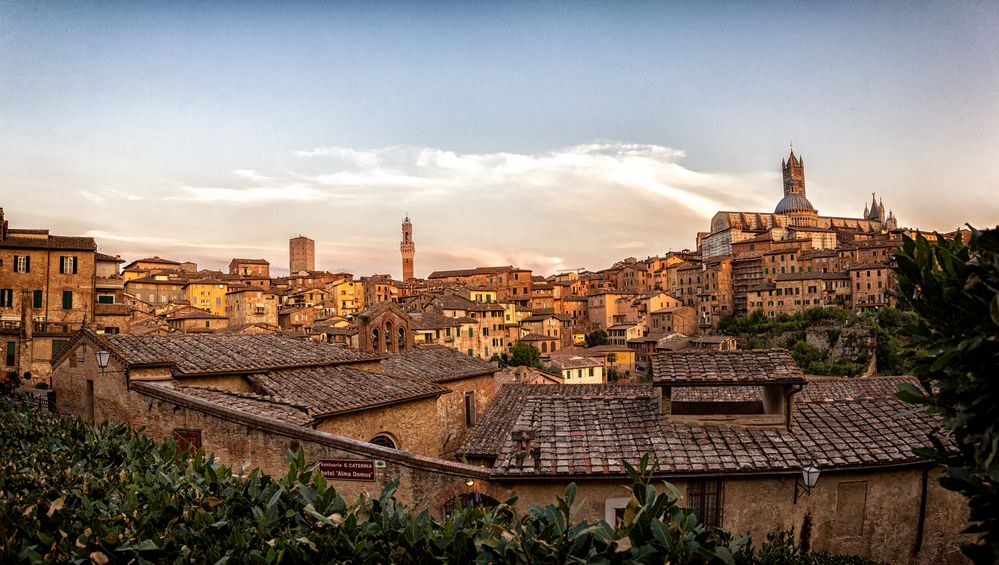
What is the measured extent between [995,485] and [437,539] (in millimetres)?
3293

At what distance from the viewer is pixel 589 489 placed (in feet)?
32.9

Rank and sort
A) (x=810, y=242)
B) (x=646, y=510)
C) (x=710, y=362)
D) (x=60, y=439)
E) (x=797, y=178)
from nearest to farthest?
(x=646, y=510)
(x=60, y=439)
(x=710, y=362)
(x=810, y=242)
(x=797, y=178)

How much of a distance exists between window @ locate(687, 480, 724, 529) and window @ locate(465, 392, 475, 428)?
13702mm

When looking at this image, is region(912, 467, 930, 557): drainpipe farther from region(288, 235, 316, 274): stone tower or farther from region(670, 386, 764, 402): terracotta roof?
region(288, 235, 316, 274): stone tower

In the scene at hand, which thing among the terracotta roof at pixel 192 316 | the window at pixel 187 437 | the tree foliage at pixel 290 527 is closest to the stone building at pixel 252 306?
the terracotta roof at pixel 192 316

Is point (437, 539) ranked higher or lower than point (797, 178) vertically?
lower

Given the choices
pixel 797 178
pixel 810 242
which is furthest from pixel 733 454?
pixel 797 178

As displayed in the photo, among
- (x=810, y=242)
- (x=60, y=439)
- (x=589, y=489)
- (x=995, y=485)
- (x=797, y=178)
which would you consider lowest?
(x=589, y=489)

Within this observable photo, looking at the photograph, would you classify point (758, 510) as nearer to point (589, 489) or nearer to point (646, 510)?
point (589, 489)

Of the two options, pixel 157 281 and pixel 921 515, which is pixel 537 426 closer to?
pixel 921 515

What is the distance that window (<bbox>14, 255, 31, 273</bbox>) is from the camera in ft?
124

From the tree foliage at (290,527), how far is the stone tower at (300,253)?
154912 mm

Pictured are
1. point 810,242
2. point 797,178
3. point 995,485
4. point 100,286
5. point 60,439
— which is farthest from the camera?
point 797,178

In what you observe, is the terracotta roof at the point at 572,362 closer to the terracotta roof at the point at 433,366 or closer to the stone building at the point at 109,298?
the terracotta roof at the point at 433,366
